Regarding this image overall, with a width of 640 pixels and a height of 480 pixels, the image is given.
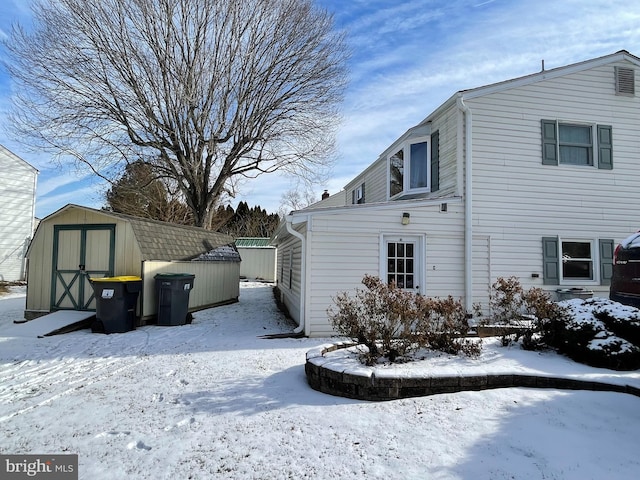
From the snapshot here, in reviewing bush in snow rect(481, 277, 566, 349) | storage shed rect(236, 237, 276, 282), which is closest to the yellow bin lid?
bush in snow rect(481, 277, 566, 349)

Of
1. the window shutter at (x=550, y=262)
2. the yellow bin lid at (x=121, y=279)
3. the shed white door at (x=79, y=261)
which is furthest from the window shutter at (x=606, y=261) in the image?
the shed white door at (x=79, y=261)

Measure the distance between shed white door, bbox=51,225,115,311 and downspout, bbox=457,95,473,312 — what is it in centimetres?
810

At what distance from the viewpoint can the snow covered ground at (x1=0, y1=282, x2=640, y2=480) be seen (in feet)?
9.77

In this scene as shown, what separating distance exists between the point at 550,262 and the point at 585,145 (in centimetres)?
303

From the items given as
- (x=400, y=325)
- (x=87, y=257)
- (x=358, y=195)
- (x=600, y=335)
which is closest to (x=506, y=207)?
(x=600, y=335)

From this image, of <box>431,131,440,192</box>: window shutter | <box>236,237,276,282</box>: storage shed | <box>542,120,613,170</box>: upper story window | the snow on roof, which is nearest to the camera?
<box>542,120,613,170</box>: upper story window

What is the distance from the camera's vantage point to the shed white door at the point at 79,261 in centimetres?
952

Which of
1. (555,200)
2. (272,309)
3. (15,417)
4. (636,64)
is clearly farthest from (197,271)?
(636,64)

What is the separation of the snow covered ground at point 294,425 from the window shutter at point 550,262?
14.4ft

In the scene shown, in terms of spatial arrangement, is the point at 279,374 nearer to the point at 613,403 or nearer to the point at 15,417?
the point at 15,417

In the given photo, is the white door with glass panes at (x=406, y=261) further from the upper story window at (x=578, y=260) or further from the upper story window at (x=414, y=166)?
the upper story window at (x=578, y=260)

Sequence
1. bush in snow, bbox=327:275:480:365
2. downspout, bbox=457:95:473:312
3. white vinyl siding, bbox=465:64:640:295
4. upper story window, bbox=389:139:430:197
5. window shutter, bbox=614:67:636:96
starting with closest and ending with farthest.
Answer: bush in snow, bbox=327:275:480:365 → downspout, bbox=457:95:473:312 → white vinyl siding, bbox=465:64:640:295 → window shutter, bbox=614:67:636:96 → upper story window, bbox=389:139:430:197

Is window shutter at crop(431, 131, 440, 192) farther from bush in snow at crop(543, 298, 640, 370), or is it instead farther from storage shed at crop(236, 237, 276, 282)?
storage shed at crop(236, 237, 276, 282)

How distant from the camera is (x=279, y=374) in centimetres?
542
